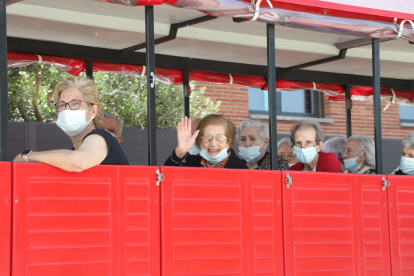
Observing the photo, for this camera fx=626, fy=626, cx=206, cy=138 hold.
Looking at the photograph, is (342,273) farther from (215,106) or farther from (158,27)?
(215,106)

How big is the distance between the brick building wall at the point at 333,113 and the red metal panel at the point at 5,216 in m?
7.94

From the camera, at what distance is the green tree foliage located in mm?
9156

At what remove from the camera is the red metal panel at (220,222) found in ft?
13.0

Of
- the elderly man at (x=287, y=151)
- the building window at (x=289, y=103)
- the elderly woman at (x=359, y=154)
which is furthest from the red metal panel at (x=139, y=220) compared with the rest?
the building window at (x=289, y=103)

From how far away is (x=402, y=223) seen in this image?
16.9 feet

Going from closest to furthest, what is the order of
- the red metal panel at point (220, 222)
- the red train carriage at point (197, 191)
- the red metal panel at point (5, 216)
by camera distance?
the red metal panel at point (5, 216), the red train carriage at point (197, 191), the red metal panel at point (220, 222)

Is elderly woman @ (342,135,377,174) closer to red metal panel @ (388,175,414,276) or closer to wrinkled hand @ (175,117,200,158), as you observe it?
red metal panel @ (388,175,414,276)

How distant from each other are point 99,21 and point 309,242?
2608 millimetres

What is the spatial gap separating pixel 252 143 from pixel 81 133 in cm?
227

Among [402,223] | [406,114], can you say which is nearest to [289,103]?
[406,114]

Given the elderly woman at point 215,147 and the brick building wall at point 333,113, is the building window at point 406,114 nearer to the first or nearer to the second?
the brick building wall at point 333,113

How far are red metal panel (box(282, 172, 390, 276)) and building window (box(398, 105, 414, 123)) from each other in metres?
9.56

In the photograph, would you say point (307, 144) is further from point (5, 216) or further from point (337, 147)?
point (5, 216)

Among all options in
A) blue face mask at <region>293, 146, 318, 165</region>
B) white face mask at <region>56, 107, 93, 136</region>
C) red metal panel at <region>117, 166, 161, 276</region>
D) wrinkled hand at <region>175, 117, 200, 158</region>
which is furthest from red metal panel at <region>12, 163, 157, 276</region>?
blue face mask at <region>293, 146, 318, 165</region>
